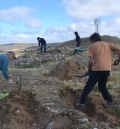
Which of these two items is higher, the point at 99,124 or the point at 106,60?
the point at 106,60

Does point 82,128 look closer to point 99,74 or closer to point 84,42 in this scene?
point 99,74

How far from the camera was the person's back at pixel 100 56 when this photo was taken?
417 inches

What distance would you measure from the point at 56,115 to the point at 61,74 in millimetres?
10806

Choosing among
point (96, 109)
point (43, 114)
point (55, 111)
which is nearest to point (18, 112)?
point (43, 114)

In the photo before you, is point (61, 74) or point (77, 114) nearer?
point (77, 114)

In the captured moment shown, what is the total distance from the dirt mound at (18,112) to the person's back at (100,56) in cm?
162

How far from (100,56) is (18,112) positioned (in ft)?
7.20

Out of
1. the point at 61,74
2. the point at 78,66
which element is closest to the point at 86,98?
the point at 61,74

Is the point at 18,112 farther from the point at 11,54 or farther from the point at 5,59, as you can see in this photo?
the point at 5,59

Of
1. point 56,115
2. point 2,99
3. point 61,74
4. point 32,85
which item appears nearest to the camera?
point 56,115

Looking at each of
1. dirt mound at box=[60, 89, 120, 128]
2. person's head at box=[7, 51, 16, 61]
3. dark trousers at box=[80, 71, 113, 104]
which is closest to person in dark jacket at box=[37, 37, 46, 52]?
person's head at box=[7, 51, 16, 61]

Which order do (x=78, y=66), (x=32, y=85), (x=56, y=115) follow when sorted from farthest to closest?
(x=78, y=66) → (x=32, y=85) → (x=56, y=115)

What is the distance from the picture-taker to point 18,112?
389 inches

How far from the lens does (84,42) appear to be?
5162 centimetres
